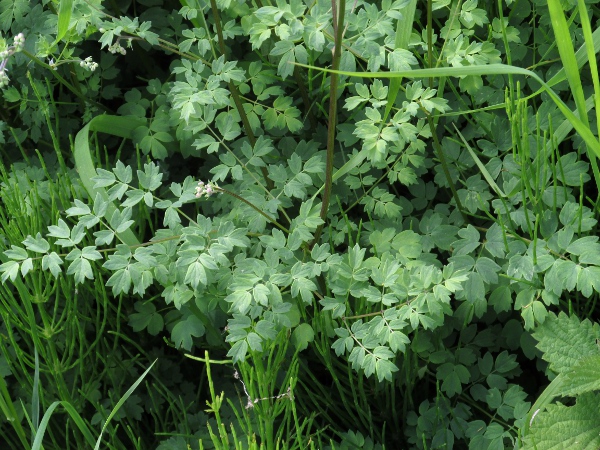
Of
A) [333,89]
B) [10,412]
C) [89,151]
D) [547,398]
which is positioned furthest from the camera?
[89,151]

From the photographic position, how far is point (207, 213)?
2047 millimetres

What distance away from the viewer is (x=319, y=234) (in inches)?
68.5

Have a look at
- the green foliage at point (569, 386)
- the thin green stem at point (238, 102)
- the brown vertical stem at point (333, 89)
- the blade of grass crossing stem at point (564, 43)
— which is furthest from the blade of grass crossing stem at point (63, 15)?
the green foliage at point (569, 386)

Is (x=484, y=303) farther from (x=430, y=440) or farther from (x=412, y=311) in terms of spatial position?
(x=430, y=440)

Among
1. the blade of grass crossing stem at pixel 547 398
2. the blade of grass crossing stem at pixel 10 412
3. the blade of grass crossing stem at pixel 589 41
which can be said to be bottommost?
the blade of grass crossing stem at pixel 547 398

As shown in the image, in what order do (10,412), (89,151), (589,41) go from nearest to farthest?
(589,41) → (10,412) → (89,151)

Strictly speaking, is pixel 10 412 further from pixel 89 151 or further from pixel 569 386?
pixel 569 386

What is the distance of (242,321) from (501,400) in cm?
69

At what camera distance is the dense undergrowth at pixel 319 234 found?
1534 millimetres

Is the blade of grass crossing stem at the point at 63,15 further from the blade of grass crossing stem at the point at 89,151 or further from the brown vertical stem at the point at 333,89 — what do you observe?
the brown vertical stem at the point at 333,89

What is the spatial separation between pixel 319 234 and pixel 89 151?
69 centimetres

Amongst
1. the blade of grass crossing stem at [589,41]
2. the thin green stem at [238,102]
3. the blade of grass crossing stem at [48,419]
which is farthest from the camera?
the thin green stem at [238,102]

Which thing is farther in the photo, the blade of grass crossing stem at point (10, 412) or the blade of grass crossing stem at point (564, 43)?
the blade of grass crossing stem at point (10, 412)

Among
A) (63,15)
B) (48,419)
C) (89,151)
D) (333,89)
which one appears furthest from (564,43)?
(48,419)
